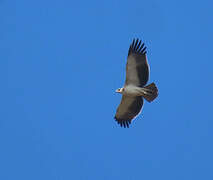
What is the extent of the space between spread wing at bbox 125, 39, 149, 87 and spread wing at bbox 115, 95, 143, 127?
0.88 metres

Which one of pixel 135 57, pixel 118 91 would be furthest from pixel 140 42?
pixel 118 91

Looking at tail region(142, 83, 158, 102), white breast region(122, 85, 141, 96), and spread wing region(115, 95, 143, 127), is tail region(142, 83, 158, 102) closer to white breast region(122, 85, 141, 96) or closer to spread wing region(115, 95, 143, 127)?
white breast region(122, 85, 141, 96)

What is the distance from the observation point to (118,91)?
20297 millimetres

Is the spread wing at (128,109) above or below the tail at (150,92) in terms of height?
above

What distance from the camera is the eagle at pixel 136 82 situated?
Result: 1936cm

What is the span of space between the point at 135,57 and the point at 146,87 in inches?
43.8

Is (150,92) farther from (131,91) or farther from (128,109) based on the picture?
(128,109)

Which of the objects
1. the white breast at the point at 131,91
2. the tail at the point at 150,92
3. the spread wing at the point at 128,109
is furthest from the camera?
the spread wing at the point at 128,109

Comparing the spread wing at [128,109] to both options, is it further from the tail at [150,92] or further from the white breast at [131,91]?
the tail at [150,92]

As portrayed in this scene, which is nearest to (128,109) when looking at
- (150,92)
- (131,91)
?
(131,91)

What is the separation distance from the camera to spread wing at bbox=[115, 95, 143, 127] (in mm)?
20359

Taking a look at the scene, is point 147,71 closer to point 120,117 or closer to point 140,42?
point 140,42

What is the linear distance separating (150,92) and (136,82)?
803mm

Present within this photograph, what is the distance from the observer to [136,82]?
65.0ft
